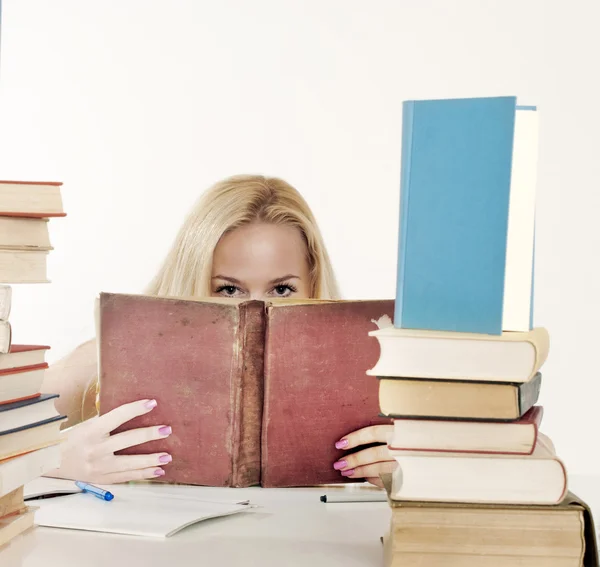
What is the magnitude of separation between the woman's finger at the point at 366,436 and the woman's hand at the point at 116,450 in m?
0.28

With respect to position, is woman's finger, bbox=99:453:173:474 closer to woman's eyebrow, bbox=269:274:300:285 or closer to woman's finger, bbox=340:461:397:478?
woman's finger, bbox=340:461:397:478

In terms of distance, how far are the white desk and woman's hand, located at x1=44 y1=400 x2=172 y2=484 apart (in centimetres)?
23

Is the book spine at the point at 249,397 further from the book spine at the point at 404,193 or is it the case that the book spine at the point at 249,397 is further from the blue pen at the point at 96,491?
the book spine at the point at 404,193

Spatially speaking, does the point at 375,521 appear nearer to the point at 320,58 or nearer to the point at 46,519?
the point at 46,519

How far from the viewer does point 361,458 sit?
1.36 m

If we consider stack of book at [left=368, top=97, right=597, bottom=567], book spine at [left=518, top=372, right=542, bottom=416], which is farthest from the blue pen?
book spine at [left=518, top=372, right=542, bottom=416]

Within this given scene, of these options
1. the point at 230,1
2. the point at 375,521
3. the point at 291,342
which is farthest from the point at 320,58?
the point at 375,521

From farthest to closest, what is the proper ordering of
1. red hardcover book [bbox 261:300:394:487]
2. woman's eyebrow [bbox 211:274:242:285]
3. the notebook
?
1. woman's eyebrow [bbox 211:274:242:285]
2. red hardcover book [bbox 261:300:394:487]
3. the notebook

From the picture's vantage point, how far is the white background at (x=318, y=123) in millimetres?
3545

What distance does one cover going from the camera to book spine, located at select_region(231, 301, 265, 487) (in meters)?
1.30

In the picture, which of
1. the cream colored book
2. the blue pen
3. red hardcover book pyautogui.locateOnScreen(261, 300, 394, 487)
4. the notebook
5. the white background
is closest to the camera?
the cream colored book

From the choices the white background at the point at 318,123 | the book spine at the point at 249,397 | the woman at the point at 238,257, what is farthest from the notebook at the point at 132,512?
the white background at the point at 318,123

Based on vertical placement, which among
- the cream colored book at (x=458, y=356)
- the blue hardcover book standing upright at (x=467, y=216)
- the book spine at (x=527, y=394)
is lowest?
the book spine at (x=527, y=394)

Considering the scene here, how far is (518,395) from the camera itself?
0.85 metres
